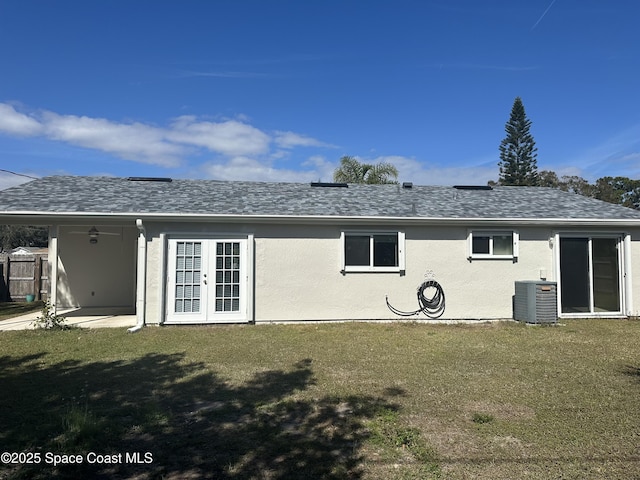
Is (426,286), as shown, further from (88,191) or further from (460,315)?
(88,191)

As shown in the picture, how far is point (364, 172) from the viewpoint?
25.0 m

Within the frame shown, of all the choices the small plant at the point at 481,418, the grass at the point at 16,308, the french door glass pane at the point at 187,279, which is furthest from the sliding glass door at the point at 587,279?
the grass at the point at 16,308

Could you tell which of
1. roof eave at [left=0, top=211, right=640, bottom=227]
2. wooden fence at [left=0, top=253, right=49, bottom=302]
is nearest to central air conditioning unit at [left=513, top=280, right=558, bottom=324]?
roof eave at [left=0, top=211, right=640, bottom=227]

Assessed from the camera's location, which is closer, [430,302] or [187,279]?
[187,279]

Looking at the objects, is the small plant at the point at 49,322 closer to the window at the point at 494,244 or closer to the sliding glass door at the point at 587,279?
the window at the point at 494,244

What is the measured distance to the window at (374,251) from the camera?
10.2 m

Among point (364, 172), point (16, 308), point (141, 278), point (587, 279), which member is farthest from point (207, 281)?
point (364, 172)

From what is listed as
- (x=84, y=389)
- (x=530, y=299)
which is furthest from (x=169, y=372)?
(x=530, y=299)

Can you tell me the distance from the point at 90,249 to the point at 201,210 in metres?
5.06

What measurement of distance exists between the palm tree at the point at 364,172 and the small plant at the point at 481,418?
20.9 m

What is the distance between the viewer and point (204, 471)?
127 inches

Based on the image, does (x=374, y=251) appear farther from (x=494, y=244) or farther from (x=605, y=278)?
(x=605, y=278)

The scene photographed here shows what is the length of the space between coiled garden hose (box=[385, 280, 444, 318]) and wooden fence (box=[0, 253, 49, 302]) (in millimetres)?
12308

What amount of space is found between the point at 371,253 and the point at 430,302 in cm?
188
